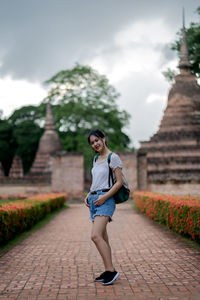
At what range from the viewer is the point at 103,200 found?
547cm

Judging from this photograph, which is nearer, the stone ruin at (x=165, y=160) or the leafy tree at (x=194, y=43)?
the stone ruin at (x=165, y=160)

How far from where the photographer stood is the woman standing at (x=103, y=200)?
17.5 feet

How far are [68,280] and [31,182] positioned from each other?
22.6 m

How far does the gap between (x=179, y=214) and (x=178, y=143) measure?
17854 mm

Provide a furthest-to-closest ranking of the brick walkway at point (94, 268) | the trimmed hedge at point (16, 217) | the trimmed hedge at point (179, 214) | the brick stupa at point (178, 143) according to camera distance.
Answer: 1. the brick stupa at point (178, 143)
2. the trimmed hedge at point (16, 217)
3. the trimmed hedge at point (179, 214)
4. the brick walkway at point (94, 268)

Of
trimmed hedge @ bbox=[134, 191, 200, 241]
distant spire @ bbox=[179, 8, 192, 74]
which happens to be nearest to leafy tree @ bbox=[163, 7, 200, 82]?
distant spire @ bbox=[179, 8, 192, 74]

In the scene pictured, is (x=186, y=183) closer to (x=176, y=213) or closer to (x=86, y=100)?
(x=176, y=213)

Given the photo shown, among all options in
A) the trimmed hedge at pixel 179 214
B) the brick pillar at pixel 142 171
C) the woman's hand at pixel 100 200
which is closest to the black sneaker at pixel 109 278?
the woman's hand at pixel 100 200

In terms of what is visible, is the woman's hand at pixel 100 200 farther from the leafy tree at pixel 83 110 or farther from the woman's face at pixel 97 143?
the leafy tree at pixel 83 110

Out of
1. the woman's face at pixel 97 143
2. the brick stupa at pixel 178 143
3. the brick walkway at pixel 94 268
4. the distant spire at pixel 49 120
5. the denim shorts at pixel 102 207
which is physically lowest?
the brick walkway at pixel 94 268

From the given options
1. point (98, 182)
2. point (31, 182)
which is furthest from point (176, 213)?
point (31, 182)

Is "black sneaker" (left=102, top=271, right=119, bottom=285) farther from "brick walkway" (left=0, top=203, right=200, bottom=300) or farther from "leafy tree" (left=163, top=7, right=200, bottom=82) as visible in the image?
"leafy tree" (left=163, top=7, right=200, bottom=82)

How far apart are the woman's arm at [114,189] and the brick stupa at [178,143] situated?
19070 millimetres

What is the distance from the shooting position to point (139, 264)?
6691 mm
